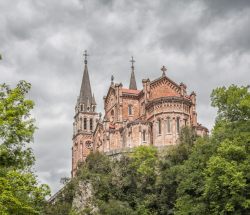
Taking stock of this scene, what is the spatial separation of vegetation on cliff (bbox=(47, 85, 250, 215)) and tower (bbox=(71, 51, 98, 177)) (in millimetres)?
39489

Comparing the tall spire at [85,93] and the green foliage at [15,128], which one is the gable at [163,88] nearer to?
the tall spire at [85,93]

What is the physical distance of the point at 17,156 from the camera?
25.3m

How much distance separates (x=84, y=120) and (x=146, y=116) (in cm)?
3360

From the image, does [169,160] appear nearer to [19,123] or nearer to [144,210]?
[144,210]

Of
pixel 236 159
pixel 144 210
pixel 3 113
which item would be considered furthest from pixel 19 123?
pixel 144 210

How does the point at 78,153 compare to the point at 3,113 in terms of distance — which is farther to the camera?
the point at 78,153

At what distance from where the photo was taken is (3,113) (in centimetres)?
2467

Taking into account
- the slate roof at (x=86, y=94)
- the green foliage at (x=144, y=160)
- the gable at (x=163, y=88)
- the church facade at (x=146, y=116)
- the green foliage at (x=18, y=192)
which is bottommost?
the green foliage at (x=18, y=192)

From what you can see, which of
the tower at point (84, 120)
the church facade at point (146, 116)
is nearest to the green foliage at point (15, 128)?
the church facade at point (146, 116)

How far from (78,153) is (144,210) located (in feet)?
164

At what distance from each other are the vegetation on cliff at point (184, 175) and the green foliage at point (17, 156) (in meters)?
17.2

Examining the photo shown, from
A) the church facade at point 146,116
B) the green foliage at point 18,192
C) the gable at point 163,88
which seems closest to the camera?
the green foliage at point 18,192

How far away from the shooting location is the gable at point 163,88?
74875mm

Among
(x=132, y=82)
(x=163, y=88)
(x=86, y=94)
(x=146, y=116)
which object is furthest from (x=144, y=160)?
(x=86, y=94)
